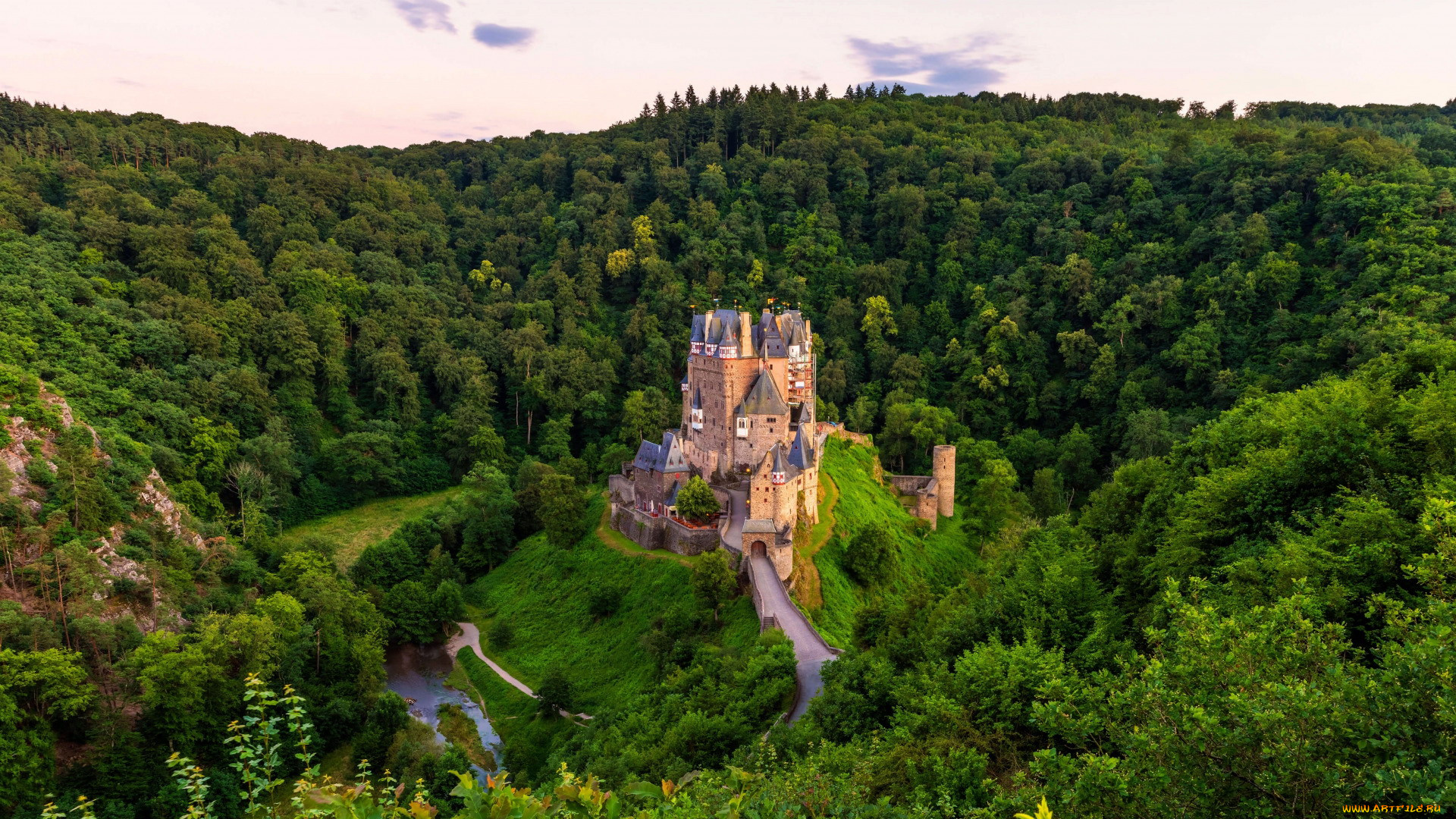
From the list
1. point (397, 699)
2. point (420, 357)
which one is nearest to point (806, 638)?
point (397, 699)

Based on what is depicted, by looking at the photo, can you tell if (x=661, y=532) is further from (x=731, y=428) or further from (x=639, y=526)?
(x=731, y=428)

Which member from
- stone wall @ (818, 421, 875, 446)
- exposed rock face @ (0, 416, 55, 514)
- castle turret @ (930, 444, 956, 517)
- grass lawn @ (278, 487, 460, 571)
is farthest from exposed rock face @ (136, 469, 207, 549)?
castle turret @ (930, 444, 956, 517)

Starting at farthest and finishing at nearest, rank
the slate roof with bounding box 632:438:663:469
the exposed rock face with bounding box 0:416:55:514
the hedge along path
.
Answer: the slate roof with bounding box 632:438:663:469 → the hedge along path → the exposed rock face with bounding box 0:416:55:514

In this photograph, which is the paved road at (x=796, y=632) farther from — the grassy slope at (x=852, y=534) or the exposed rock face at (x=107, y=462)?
the exposed rock face at (x=107, y=462)

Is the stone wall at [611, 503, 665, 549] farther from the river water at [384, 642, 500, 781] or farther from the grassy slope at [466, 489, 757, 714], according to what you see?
the river water at [384, 642, 500, 781]

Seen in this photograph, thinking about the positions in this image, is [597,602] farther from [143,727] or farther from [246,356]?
[246,356]

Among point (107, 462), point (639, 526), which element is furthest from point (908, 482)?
point (107, 462)

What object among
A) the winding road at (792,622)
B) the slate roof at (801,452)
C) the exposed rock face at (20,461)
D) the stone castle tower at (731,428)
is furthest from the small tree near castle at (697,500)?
the exposed rock face at (20,461)
